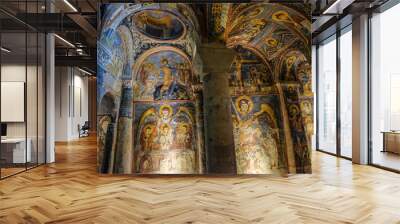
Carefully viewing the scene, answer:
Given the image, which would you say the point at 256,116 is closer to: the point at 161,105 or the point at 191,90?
the point at 191,90

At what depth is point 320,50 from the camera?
1150cm

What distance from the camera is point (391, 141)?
7.81 meters

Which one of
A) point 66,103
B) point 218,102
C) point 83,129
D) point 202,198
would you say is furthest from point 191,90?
point 83,129

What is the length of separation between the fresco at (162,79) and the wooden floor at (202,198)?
1650mm

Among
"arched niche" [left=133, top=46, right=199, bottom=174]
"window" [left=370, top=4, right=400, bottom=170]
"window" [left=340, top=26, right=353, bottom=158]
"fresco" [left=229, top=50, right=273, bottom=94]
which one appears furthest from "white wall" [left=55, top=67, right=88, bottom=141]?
"window" [left=370, top=4, right=400, bottom=170]

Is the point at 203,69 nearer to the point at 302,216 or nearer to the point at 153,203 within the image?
the point at 153,203

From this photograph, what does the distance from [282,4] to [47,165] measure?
6.49 metres

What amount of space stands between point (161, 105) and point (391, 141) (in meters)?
5.25

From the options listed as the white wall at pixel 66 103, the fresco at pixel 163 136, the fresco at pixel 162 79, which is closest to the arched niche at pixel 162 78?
the fresco at pixel 162 79

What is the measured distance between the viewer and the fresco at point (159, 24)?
22.2 feet

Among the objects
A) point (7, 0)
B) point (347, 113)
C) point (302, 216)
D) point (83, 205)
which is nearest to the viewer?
point (302, 216)

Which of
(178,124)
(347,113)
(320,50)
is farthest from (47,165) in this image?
(320,50)

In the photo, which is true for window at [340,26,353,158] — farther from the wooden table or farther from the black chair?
the black chair

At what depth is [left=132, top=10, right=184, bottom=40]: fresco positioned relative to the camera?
678 cm
